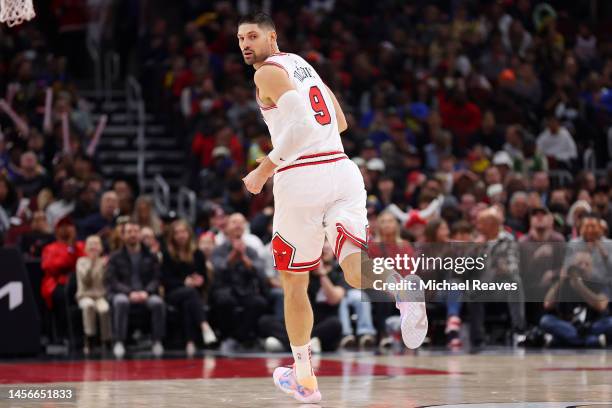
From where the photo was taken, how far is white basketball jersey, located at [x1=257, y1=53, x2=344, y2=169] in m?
7.50

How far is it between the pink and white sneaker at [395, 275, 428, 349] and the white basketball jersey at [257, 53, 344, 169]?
1008 millimetres

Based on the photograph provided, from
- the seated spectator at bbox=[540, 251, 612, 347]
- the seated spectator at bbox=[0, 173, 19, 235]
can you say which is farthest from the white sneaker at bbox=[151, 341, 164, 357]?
the seated spectator at bbox=[540, 251, 612, 347]

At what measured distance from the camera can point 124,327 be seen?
43.9 ft

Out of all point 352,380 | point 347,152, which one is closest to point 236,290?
point 347,152

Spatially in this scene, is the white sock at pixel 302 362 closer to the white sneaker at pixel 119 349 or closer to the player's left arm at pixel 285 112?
the player's left arm at pixel 285 112

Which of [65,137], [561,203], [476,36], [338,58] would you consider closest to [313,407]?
[561,203]

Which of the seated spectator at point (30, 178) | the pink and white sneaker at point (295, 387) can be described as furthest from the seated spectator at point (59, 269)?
the pink and white sneaker at point (295, 387)

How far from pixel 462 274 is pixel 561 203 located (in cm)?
660

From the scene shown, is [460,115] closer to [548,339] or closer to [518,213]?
[518,213]

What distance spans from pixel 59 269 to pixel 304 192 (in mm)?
6800

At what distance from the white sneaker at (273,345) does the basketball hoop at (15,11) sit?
5428 millimetres

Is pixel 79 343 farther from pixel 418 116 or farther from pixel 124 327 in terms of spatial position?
pixel 418 116

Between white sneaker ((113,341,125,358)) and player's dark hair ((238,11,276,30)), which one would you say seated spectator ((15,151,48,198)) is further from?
player's dark hair ((238,11,276,30))

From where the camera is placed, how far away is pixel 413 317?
7434 millimetres
